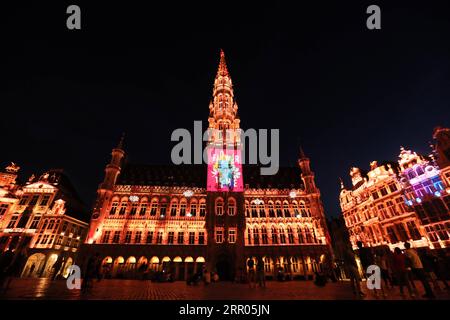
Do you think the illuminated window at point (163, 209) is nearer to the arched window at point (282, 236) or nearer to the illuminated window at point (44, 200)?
the arched window at point (282, 236)

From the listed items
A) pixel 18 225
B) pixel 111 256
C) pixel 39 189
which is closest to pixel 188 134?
pixel 111 256

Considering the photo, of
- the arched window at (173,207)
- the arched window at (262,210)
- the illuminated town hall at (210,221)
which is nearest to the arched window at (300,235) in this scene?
the illuminated town hall at (210,221)

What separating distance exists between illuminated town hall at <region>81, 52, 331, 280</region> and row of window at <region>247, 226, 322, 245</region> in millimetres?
135

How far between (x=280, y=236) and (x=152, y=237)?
59.3 feet

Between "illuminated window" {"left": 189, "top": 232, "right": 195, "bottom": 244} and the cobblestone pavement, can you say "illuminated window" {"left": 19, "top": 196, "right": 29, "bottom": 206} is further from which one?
the cobblestone pavement

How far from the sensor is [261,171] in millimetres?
38406

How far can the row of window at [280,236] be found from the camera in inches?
1129

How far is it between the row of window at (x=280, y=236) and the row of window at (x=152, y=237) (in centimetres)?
728

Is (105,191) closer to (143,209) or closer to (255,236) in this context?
(143,209)

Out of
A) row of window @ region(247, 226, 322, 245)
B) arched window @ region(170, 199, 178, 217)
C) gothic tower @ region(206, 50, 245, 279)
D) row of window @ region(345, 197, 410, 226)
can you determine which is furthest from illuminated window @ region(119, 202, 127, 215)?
row of window @ region(345, 197, 410, 226)

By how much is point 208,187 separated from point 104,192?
1534cm

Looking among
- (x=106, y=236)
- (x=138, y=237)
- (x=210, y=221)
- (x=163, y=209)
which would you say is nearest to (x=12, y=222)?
(x=106, y=236)

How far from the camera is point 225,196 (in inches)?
1207
